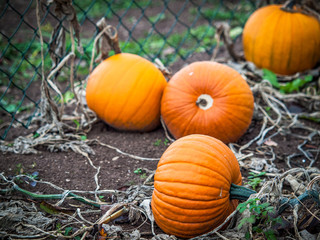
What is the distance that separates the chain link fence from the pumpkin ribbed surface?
1572mm

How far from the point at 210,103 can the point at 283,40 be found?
149 cm

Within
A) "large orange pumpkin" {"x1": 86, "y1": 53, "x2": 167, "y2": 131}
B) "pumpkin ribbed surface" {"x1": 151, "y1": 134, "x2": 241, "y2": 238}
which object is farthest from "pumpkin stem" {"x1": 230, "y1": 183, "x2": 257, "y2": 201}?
"large orange pumpkin" {"x1": 86, "y1": 53, "x2": 167, "y2": 131}

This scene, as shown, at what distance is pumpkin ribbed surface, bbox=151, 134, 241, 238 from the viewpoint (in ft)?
5.82

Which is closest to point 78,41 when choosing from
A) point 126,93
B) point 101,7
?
point 126,93

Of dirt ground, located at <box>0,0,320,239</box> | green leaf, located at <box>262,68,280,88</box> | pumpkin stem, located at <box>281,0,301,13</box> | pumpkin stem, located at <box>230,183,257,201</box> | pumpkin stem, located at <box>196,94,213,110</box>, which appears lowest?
dirt ground, located at <box>0,0,320,239</box>

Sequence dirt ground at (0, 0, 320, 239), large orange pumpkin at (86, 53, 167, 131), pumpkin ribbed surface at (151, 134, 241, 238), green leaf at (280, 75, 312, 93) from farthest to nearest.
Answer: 1. green leaf at (280, 75, 312, 93)
2. large orange pumpkin at (86, 53, 167, 131)
3. dirt ground at (0, 0, 320, 239)
4. pumpkin ribbed surface at (151, 134, 241, 238)

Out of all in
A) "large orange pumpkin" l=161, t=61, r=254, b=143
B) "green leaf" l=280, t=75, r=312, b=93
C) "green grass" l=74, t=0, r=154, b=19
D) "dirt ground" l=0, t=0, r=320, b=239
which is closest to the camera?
"dirt ground" l=0, t=0, r=320, b=239

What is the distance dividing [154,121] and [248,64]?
5.16 ft

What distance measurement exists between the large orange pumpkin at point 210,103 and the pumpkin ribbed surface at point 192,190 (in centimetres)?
77

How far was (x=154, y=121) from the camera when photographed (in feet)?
9.69

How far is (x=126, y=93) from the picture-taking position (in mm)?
2803

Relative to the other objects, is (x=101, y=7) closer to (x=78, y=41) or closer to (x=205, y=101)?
(x=78, y=41)

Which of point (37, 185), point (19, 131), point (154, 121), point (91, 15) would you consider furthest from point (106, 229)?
point (91, 15)

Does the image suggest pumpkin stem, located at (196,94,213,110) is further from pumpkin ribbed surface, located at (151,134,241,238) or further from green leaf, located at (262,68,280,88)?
green leaf, located at (262,68,280,88)
